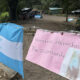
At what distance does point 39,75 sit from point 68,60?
5.92 feet

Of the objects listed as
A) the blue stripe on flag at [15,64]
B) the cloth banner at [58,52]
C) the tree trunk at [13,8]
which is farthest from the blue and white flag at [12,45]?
the tree trunk at [13,8]

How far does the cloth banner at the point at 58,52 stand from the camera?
200cm

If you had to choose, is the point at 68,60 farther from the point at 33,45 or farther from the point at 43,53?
the point at 33,45

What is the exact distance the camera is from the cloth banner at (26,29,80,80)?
78.6 inches

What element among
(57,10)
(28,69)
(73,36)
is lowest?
(57,10)

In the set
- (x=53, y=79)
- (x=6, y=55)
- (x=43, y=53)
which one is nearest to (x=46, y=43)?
(x=43, y=53)

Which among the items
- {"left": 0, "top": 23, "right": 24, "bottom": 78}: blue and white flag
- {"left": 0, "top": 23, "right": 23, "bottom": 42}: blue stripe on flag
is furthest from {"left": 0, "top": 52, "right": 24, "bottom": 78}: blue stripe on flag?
{"left": 0, "top": 23, "right": 23, "bottom": 42}: blue stripe on flag

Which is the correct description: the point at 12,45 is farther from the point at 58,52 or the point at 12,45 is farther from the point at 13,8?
the point at 13,8

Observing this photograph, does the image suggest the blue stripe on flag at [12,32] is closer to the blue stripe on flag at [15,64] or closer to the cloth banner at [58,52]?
the cloth banner at [58,52]

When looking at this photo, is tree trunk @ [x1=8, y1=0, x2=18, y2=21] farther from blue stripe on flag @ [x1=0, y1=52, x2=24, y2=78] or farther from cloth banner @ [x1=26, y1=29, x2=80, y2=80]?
cloth banner @ [x1=26, y1=29, x2=80, y2=80]

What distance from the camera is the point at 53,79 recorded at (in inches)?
138

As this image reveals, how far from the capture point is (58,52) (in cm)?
219

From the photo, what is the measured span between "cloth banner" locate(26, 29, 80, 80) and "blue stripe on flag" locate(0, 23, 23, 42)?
0.33m

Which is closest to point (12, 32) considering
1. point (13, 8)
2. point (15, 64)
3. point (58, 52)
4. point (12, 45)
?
point (12, 45)
